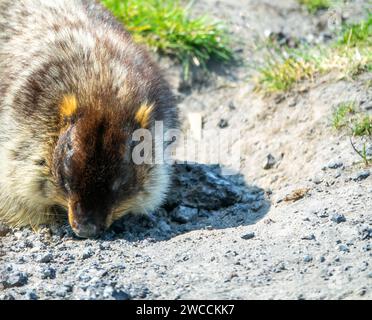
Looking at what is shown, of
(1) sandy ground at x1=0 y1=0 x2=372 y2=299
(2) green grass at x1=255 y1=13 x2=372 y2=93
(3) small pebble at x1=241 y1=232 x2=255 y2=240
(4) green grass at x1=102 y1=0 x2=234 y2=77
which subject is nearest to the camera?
(1) sandy ground at x1=0 y1=0 x2=372 y2=299

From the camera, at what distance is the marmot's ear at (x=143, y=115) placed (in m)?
6.05

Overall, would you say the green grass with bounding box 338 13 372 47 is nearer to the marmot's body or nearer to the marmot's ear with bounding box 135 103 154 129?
the marmot's body

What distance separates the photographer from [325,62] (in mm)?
8195

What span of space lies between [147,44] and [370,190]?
400cm

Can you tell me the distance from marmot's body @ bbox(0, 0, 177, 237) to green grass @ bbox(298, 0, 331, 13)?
12.2 ft

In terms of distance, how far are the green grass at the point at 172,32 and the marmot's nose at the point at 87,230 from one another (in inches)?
149

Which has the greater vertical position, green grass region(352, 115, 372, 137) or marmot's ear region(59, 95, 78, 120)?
marmot's ear region(59, 95, 78, 120)

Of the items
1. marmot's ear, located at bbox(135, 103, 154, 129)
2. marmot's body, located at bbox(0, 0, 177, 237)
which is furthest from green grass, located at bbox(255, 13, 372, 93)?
marmot's ear, located at bbox(135, 103, 154, 129)

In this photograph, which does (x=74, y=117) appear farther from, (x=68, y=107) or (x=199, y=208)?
(x=199, y=208)

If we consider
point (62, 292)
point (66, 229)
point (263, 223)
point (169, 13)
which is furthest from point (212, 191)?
point (169, 13)

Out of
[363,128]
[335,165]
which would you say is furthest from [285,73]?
[335,165]

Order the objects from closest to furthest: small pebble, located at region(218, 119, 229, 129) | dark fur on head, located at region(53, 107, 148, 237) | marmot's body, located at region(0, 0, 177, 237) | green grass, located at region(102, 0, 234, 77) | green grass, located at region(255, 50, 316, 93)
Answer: dark fur on head, located at region(53, 107, 148, 237) → marmot's body, located at region(0, 0, 177, 237) → green grass, located at region(255, 50, 316, 93) → small pebble, located at region(218, 119, 229, 129) → green grass, located at region(102, 0, 234, 77)

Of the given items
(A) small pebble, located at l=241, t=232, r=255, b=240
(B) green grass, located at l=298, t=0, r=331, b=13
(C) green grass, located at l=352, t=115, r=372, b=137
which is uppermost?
(B) green grass, located at l=298, t=0, r=331, b=13

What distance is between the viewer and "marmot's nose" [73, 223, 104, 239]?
226 inches
